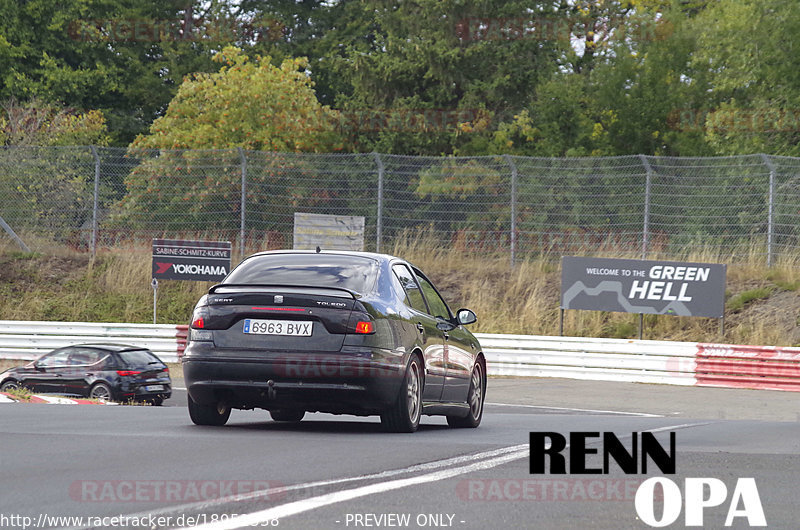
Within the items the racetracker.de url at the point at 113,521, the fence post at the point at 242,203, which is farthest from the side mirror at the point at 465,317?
the fence post at the point at 242,203

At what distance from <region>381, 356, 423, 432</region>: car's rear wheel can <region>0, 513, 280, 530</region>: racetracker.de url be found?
4377 millimetres

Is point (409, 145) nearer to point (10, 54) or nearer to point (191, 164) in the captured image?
point (191, 164)

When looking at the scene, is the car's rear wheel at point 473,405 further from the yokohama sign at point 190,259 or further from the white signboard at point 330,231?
the yokohama sign at point 190,259

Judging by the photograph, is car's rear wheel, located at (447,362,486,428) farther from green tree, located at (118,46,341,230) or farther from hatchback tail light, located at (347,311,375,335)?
green tree, located at (118,46,341,230)

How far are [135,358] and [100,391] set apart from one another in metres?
0.81

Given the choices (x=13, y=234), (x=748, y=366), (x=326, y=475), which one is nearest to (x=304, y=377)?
(x=326, y=475)

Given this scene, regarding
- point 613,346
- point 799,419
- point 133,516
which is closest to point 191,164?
point 613,346

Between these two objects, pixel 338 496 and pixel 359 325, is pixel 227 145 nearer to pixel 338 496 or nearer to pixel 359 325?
pixel 359 325

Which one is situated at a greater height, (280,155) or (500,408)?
(280,155)

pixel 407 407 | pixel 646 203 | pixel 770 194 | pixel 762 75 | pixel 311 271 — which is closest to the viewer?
pixel 407 407

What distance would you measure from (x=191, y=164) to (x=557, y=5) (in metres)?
20.6

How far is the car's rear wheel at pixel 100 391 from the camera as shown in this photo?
20766 millimetres

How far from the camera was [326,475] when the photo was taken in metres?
7.28

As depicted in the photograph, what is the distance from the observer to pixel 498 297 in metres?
29.6
